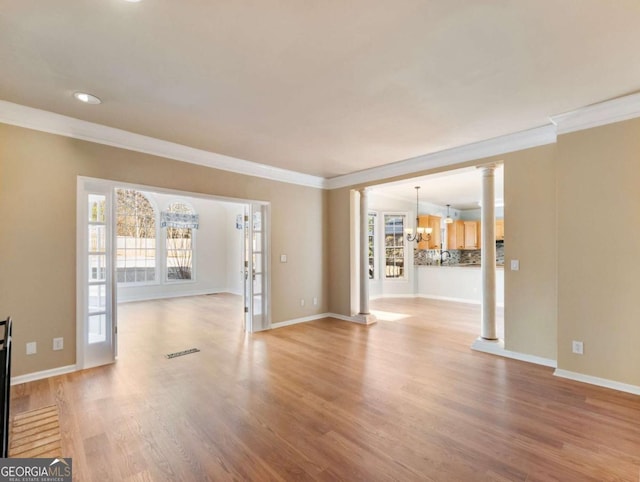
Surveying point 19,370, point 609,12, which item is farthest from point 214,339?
point 609,12

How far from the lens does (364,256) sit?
5.94 metres

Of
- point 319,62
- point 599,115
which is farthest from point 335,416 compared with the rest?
point 599,115

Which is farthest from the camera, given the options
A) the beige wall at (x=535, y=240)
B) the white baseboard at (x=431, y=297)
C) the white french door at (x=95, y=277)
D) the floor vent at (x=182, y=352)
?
the white baseboard at (x=431, y=297)

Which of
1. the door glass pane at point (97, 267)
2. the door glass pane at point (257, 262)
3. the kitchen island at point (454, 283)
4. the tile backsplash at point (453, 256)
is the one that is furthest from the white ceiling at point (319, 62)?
the tile backsplash at point (453, 256)

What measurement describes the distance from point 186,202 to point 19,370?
665 cm

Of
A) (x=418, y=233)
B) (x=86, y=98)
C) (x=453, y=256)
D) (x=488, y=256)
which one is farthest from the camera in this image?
(x=453, y=256)

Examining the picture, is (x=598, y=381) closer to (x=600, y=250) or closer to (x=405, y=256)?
(x=600, y=250)

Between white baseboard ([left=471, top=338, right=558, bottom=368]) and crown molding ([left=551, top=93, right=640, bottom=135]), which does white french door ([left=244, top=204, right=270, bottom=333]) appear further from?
crown molding ([left=551, top=93, right=640, bottom=135])

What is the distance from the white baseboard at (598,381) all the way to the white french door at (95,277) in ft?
17.0

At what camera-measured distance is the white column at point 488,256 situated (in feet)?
13.9

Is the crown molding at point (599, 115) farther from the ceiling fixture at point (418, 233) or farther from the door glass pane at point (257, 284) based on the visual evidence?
the ceiling fixture at point (418, 233)

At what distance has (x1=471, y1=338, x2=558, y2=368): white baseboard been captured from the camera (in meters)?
3.57

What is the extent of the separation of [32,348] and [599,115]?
6281mm

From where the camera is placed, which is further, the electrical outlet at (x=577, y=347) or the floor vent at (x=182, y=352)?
the floor vent at (x=182, y=352)
